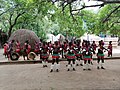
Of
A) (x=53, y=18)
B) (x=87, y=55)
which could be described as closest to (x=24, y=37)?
(x=53, y=18)

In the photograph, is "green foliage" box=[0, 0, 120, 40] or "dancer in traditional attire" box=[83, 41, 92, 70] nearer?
"dancer in traditional attire" box=[83, 41, 92, 70]

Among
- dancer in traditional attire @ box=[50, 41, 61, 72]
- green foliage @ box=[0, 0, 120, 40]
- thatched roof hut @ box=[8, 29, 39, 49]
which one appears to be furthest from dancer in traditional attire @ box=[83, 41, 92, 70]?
thatched roof hut @ box=[8, 29, 39, 49]

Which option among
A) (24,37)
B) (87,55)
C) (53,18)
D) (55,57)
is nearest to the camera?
(55,57)

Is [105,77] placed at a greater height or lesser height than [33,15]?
lesser

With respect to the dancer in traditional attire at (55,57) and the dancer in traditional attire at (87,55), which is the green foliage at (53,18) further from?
the dancer in traditional attire at (55,57)

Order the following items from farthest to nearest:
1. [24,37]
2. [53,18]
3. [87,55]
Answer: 1. [53,18]
2. [24,37]
3. [87,55]

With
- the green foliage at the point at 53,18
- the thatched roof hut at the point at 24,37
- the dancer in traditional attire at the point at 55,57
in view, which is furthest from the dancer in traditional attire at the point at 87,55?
the thatched roof hut at the point at 24,37

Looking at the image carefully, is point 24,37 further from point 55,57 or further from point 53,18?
point 55,57

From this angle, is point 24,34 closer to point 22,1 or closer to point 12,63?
point 22,1

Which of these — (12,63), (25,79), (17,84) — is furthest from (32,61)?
(17,84)

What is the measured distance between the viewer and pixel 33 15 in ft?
91.8

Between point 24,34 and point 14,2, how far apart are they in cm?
589

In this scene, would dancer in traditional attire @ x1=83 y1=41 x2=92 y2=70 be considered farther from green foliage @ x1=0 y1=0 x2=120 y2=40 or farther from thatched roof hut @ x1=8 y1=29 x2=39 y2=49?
thatched roof hut @ x1=8 y1=29 x2=39 y2=49

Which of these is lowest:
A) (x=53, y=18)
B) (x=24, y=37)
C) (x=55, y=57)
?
(x=55, y=57)
